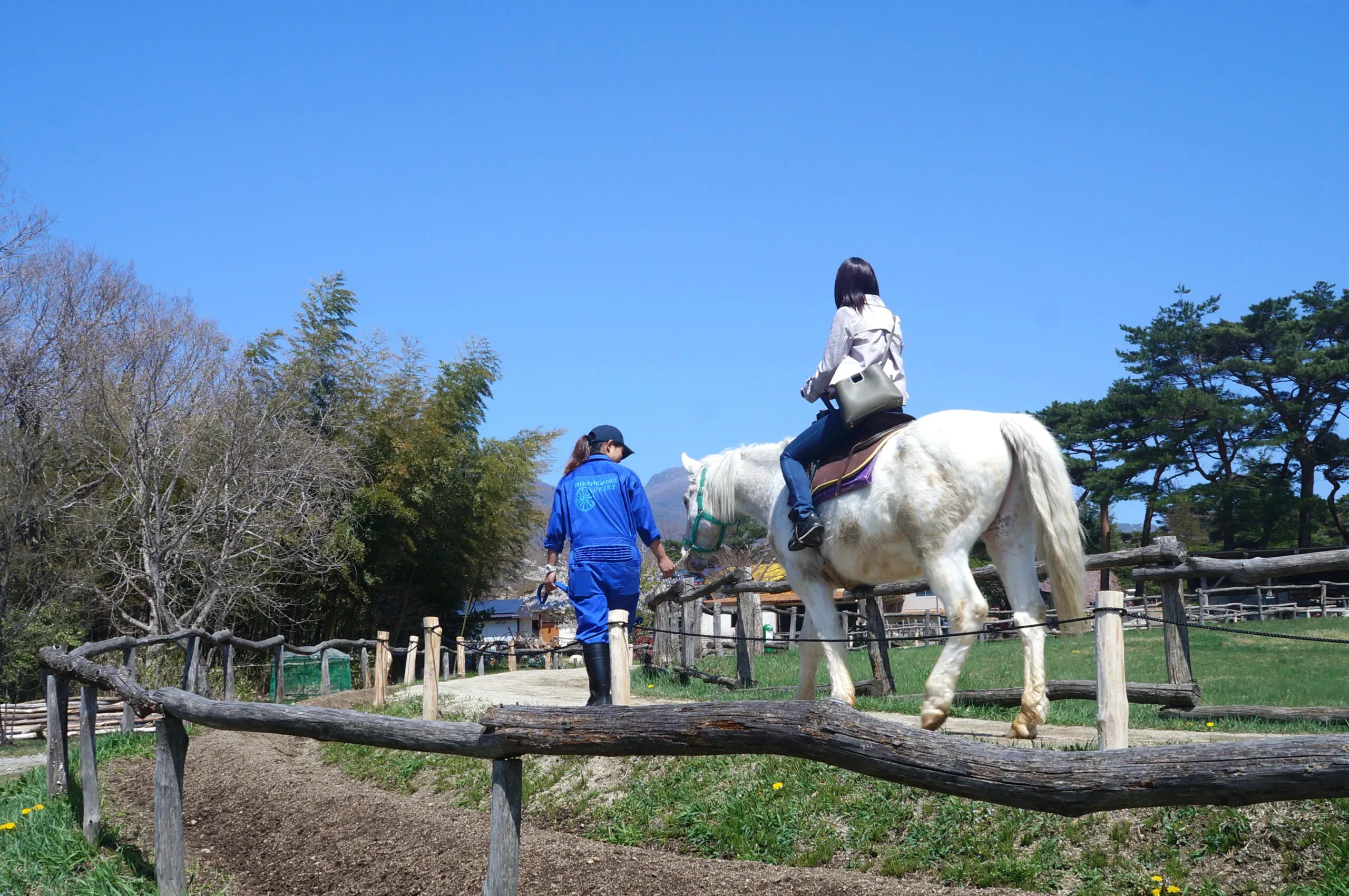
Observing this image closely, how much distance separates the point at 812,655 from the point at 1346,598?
37.5 meters

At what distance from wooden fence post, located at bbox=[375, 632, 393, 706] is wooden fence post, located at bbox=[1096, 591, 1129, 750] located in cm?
943

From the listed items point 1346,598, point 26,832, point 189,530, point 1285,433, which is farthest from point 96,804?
point 1285,433

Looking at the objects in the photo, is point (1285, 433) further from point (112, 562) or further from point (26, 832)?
point (26, 832)

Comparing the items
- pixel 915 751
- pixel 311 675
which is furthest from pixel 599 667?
pixel 311 675

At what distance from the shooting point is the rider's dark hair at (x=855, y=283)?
6.73 m

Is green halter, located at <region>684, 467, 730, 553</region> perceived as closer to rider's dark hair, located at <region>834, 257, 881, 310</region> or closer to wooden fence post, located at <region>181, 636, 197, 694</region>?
rider's dark hair, located at <region>834, 257, 881, 310</region>

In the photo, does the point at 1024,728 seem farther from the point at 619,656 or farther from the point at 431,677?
the point at 431,677

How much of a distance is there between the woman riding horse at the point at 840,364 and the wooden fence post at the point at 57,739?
555 cm

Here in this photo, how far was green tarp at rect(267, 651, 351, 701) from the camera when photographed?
1788 cm

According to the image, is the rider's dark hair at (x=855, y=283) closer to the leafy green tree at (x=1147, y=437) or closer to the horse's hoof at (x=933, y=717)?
the horse's hoof at (x=933, y=717)

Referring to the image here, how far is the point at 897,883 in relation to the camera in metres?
4.67

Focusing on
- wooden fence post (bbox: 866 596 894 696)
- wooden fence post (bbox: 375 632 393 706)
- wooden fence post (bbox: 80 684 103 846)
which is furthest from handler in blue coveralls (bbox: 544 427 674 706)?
wooden fence post (bbox: 375 632 393 706)

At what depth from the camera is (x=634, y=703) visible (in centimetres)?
926

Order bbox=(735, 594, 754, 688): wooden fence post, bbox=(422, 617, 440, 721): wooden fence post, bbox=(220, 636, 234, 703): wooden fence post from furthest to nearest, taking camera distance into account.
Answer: bbox=(220, 636, 234, 703): wooden fence post → bbox=(735, 594, 754, 688): wooden fence post → bbox=(422, 617, 440, 721): wooden fence post
